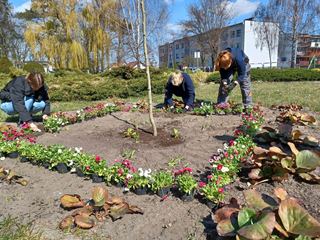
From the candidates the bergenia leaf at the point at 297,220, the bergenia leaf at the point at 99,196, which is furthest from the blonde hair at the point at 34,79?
the bergenia leaf at the point at 297,220

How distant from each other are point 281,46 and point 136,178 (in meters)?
42.0

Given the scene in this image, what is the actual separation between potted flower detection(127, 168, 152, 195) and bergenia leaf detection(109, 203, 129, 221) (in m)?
0.34

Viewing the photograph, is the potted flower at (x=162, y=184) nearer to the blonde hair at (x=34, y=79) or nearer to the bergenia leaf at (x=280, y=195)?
the bergenia leaf at (x=280, y=195)

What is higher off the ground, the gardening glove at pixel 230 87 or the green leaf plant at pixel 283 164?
the gardening glove at pixel 230 87

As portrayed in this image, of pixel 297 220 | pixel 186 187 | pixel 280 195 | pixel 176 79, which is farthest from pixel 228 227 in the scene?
pixel 176 79

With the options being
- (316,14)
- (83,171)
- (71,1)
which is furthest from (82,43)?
(316,14)

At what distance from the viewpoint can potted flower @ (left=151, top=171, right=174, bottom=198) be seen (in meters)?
2.22

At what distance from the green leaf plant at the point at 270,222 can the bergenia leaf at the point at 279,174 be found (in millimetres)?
674

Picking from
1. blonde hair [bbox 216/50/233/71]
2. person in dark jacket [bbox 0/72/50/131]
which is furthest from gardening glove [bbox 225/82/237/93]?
person in dark jacket [bbox 0/72/50/131]

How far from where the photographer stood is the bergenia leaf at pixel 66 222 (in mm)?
1763

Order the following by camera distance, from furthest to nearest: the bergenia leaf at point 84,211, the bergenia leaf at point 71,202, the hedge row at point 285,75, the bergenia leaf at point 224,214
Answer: the hedge row at point 285,75, the bergenia leaf at point 71,202, the bergenia leaf at point 84,211, the bergenia leaf at point 224,214

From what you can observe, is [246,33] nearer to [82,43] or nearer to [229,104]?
[82,43]

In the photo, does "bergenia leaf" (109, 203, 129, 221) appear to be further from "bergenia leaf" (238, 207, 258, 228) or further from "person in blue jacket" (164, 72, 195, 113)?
"person in blue jacket" (164, 72, 195, 113)

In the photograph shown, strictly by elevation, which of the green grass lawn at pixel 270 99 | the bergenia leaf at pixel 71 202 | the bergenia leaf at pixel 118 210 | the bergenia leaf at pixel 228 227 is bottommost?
the bergenia leaf at pixel 118 210
